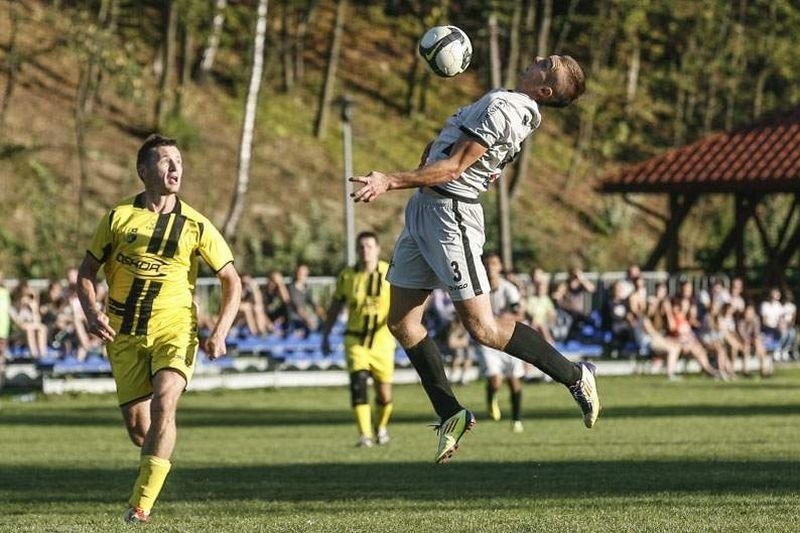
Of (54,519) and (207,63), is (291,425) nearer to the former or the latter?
(54,519)

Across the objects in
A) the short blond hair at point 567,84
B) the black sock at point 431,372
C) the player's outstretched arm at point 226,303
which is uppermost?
the short blond hair at point 567,84

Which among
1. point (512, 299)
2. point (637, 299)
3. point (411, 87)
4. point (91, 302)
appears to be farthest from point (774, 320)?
point (91, 302)

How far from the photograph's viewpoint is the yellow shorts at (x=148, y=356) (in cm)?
1062

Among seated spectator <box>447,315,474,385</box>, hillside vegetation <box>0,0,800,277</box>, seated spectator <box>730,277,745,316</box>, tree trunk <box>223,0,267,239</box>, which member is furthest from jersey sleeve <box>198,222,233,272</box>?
tree trunk <box>223,0,267,239</box>

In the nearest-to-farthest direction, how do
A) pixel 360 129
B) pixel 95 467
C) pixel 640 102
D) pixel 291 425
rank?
1. pixel 95 467
2. pixel 291 425
3. pixel 360 129
4. pixel 640 102

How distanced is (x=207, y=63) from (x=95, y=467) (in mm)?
38324

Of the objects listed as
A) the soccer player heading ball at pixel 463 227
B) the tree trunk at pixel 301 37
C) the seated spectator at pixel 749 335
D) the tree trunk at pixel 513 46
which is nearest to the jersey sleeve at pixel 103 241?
the soccer player heading ball at pixel 463 227

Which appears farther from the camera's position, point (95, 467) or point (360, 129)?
point (360, 129)

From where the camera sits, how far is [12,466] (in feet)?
53.5

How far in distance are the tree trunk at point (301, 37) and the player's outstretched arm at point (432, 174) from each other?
46.8 meters

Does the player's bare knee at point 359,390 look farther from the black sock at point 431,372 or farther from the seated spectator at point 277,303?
the seated spectator at point 277,303

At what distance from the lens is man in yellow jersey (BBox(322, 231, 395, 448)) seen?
62.5 feet

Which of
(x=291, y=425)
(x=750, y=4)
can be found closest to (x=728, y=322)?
(x=291, y=425)

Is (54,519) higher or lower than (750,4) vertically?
lower
